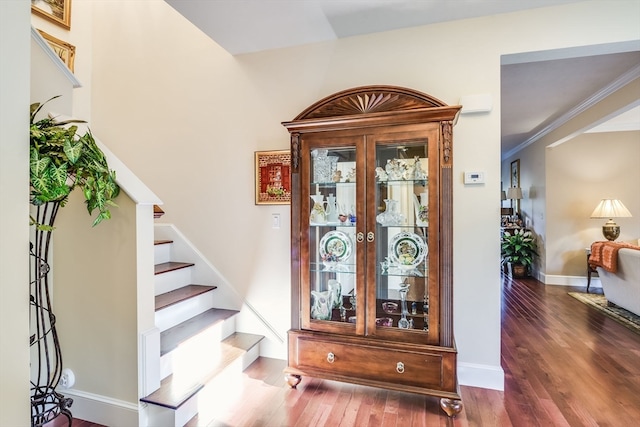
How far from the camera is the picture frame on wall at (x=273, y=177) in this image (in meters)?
2.64

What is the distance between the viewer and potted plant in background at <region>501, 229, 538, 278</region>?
5945 mm

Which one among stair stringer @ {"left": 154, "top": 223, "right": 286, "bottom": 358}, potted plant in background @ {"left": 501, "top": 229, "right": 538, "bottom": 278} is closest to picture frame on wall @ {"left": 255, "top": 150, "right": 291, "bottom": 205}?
stair stringer @ {"left": 154, "top": 223, "right": 286, "bottom": 358}

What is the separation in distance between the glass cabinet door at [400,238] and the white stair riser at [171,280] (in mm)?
1651

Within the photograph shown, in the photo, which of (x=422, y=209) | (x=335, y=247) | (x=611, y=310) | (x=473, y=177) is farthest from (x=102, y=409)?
(x=611, y=310)


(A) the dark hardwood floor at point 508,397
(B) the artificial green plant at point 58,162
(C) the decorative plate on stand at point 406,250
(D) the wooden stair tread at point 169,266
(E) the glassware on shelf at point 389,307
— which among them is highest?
(B) the artificial green plant at point 58,162

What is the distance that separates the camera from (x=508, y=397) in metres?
2.12

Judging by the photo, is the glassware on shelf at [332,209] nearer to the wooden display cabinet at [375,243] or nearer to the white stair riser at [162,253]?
the wooden display cabinet at [375,243]

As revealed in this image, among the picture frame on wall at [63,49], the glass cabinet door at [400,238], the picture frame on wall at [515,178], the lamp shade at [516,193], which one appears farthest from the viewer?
the picture frame on wall at [515,178]

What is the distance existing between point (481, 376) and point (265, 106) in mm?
2622

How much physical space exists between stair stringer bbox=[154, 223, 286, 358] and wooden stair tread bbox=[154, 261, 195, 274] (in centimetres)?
5


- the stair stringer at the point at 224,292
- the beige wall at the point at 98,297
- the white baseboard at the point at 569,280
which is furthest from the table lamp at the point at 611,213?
the beige wall at the point at 98,297

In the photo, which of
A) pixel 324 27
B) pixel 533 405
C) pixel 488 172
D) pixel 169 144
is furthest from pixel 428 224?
pixel 169 144

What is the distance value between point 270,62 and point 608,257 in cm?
450

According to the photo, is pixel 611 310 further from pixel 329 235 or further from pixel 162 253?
pixel 162 253
